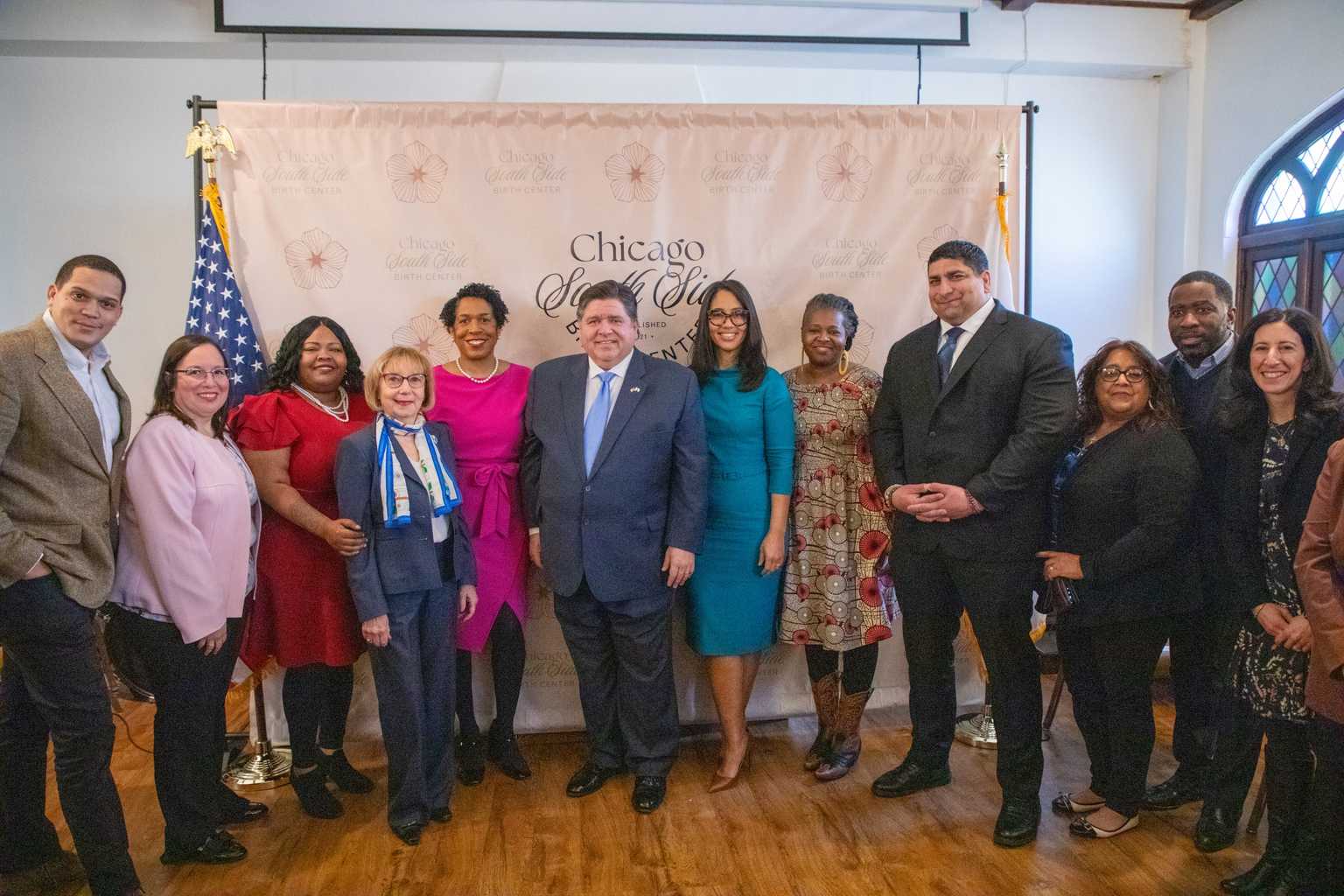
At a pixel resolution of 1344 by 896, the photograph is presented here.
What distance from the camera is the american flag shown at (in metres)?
3.14

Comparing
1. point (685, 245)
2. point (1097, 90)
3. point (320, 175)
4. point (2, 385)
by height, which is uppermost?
point (1097, 90)

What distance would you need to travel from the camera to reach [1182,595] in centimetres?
252

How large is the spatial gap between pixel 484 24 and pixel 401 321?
5.12 ft

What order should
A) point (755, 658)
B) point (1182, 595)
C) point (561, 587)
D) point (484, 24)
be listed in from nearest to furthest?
point (1182, 595)
point (561, 587)
point (755, 658)
point (484, 24)

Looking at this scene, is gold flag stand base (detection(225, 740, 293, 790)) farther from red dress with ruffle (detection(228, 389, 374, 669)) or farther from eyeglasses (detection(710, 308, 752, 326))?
eyeglasses (detection(710, 308, 752, 326))

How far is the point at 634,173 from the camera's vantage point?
11.2ft

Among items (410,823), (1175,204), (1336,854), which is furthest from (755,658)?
(1175,204)

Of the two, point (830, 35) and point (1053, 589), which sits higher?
point (830, 35)

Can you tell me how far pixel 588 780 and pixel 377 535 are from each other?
1102 mm

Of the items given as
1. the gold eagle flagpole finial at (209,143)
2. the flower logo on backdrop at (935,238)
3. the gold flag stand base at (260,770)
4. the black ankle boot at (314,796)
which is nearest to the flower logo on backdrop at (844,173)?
the flower logo on backdrop at (935,238)

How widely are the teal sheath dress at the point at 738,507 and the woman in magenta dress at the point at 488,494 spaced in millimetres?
617

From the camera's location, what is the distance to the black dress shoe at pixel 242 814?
9.20 ft

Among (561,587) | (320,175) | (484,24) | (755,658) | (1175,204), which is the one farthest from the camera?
(1175,204)

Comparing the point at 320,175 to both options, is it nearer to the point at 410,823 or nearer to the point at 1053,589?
the point at 410,823
